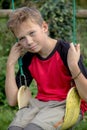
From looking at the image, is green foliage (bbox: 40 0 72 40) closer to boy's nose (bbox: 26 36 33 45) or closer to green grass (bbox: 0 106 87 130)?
green grass (bbox: 0 106 87 130)

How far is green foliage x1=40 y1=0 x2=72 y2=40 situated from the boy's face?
2781 millimetres

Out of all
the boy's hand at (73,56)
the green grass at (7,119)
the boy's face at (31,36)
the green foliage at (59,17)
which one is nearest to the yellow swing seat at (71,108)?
the boy's hand at (73,56)

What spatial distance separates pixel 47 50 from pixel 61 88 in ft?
0.99

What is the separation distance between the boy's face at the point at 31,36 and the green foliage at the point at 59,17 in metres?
2.78

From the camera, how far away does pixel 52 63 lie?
140 inches

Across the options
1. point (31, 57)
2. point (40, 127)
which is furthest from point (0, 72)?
point (40, 127)

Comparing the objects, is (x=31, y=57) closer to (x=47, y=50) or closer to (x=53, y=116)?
(x=47, y=50)

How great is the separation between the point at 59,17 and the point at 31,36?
2904mm

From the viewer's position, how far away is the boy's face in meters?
3.48

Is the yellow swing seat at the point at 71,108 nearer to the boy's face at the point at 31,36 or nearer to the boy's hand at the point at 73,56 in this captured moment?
the boy's hand at the point at 73,56

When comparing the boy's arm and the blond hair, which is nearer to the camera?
the boy's arm

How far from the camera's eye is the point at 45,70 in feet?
11.8

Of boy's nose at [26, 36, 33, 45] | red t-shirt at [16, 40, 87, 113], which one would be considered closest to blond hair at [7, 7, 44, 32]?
boy's nose at [26, 36, 33, 45]

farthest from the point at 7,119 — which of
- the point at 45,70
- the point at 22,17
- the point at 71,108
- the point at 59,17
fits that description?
the point at 59,17
